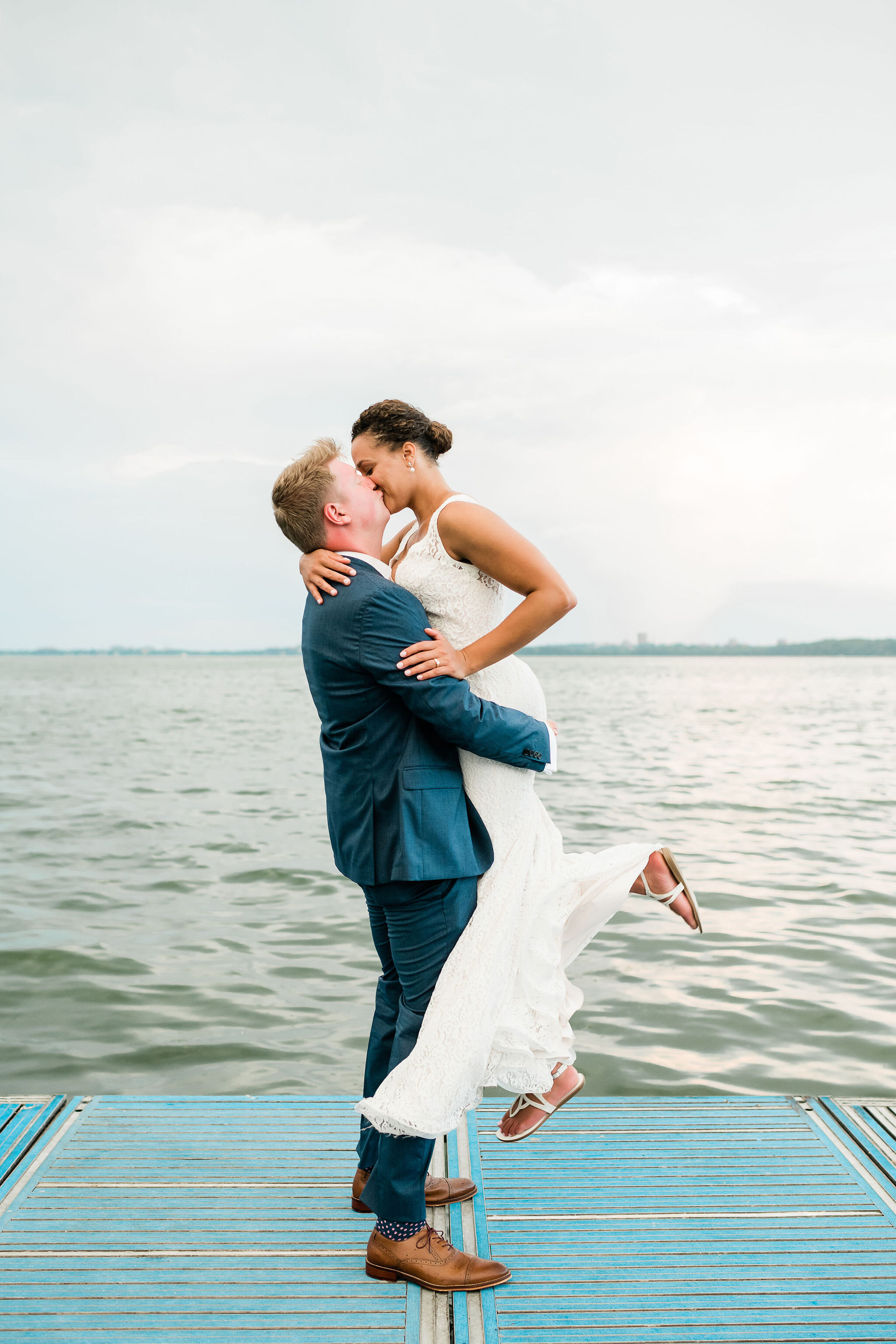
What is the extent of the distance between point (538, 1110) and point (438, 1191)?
447mm

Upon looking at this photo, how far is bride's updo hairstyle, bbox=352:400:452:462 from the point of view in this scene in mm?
2688

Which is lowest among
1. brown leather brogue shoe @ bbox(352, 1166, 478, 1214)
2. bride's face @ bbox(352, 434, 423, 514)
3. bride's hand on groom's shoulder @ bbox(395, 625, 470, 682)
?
brown leather brogue shoe @ bbox(352, 1166, 478, 1214)

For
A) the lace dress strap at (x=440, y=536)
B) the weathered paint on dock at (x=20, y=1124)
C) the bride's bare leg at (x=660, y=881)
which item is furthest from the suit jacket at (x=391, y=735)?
the weathered paint on dock at (x=20, y=1124)

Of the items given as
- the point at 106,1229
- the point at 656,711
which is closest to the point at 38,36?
the point at 106,1229

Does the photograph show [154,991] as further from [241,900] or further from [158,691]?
[158,691]

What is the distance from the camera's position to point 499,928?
2.55 m

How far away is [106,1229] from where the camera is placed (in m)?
2.69

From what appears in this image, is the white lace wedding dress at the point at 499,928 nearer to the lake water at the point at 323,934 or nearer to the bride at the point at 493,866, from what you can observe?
the bride at the point at 493,866

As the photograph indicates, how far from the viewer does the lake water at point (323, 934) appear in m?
4.91

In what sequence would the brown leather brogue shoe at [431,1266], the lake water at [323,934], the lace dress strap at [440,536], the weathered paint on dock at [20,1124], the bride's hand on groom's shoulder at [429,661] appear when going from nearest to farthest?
the bride's hand on groom's shoulder at [429,661] < the brown leather brogue shoe at [431,1266] < the lace dress strap at [440,536] < the weathered paint on dock at [20,1124] < the lake water at [323,934]

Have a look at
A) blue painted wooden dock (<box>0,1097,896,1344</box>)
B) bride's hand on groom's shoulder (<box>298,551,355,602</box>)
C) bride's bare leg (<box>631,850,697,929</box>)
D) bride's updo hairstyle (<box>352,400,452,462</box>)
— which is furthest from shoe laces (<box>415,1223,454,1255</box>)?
bride's updo hairstyle (<box>352,400,452,462</box>)

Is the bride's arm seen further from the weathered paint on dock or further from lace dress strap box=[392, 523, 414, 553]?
the weathered paint on dock

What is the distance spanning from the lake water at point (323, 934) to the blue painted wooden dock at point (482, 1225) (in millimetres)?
1338

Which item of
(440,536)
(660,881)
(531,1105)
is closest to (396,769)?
(440,536)
